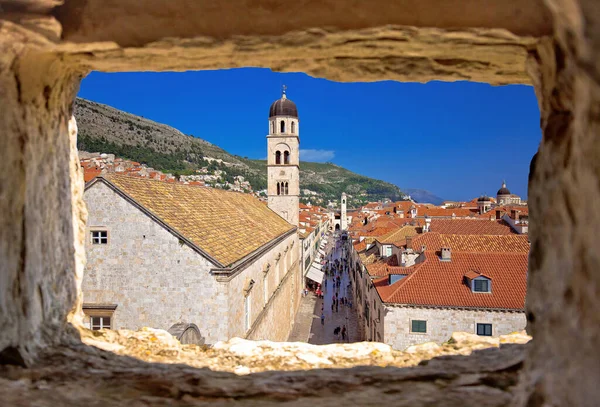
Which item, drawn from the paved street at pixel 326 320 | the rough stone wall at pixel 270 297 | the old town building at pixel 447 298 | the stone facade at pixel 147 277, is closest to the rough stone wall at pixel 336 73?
the stone facade at pixel 147 277

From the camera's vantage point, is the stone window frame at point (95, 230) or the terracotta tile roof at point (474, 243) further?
the terracotta tile roof at point (474, 243)

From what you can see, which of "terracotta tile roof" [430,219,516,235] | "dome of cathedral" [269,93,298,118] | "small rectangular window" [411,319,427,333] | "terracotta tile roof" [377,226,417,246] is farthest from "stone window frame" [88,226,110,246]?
"terracotta tile roof" [430,219,516,235]

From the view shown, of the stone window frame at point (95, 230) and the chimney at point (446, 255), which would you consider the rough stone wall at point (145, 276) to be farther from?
the chimney at point (446, 255)

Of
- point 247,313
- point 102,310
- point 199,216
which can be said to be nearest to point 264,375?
point 102,310

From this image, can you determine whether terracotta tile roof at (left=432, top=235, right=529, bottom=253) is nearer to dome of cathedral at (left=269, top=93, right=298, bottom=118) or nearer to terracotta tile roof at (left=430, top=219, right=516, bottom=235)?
terracotta tile roof at (left=430, top=219, right=516, bottom=235)

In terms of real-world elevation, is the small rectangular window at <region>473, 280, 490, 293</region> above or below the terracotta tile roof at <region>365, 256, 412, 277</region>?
below

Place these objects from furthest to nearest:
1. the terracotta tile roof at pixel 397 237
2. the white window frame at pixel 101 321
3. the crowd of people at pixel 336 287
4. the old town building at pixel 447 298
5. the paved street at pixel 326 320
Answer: the terracotta tile roof at pixel 397 237 → the crowd of people at pixel 336 287 → the paved street at pixel 326 320 → the old town building at pixel 447 298 → the white window frame at pixel 101 321

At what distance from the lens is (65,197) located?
9.81 ft

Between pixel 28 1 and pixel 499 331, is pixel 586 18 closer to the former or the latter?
pixel 28 1

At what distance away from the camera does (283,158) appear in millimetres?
33812

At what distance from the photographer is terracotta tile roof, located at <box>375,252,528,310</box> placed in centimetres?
1552

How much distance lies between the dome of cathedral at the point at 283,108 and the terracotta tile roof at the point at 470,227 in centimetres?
1777

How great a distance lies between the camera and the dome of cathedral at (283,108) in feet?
110

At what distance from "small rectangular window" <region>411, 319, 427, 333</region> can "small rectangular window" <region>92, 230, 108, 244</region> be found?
12.4 metres
